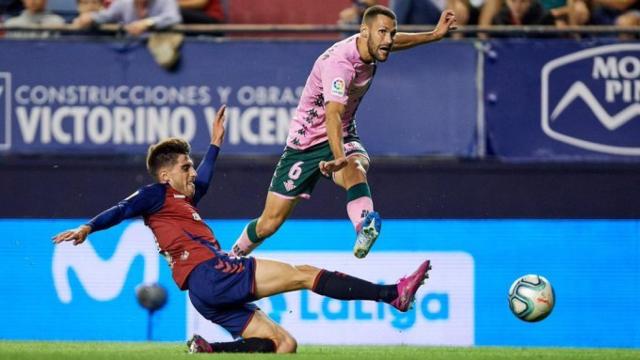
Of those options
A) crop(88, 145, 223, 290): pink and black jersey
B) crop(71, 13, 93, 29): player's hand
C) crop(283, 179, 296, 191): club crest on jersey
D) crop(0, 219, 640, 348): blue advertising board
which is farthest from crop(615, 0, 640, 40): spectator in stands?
crop(88, 145, 223, 290): pink and black jersey

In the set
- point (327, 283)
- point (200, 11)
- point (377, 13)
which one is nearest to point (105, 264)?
point (200, 11)

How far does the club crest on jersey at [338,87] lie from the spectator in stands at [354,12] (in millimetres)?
2825

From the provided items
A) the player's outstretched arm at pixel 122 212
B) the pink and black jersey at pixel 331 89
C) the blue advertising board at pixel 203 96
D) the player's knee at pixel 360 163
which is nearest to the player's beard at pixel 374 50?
the pink and black jersey at pixel 331 89

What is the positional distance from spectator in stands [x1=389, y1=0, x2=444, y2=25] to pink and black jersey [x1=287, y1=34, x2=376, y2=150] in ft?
8.44

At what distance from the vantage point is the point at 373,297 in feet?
31.8

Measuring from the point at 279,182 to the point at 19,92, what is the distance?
3085mm

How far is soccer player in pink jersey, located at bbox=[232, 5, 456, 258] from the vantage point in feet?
33.9

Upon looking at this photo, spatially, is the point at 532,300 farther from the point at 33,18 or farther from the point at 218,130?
the point at 33,18

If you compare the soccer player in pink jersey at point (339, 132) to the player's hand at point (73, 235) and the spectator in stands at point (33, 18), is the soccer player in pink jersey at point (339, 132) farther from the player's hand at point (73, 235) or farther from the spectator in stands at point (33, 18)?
the spectator in stands at point (33, 18)

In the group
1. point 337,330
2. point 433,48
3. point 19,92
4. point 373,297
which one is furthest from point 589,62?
point 19,92

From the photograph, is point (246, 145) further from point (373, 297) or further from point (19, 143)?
point (373, 297)

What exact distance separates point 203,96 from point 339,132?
3.09m

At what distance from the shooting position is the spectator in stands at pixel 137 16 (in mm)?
13125

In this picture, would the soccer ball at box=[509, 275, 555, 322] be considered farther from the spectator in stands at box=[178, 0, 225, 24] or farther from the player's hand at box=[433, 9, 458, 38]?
the spectator in stands at box=[178, 0, 225, 24]
